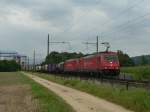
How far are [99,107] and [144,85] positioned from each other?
4.37m

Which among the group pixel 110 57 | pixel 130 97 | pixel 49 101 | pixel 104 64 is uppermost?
pixel 110 57

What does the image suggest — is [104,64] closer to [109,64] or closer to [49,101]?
[109,64]

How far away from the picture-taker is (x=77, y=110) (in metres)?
25.7

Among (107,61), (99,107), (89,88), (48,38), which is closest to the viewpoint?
(99,107)

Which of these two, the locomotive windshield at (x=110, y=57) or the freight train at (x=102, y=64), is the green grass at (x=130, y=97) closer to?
the freight train at (x=102, y=64)

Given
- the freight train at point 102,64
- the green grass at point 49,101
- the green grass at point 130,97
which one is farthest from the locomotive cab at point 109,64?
the green grass at point 130,97

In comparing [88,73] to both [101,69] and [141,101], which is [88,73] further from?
[141,101]

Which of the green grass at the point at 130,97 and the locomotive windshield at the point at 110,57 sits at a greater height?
the locomotive windshield at the point at 110,57

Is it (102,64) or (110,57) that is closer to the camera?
(102,64)

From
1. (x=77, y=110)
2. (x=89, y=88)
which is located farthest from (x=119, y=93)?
(x=89, y=88)

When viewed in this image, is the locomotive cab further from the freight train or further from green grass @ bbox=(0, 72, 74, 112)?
green grass @ bbox=(0, 72, 74, 112)

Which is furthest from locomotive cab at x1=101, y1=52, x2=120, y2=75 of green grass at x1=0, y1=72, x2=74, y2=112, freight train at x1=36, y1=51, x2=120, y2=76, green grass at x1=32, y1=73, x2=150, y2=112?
green grass at x1=32, y1=73, x2=150, y2=112

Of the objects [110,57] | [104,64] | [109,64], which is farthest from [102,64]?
[110,57]

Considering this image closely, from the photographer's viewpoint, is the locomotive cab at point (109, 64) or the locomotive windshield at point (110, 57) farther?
the locomotive windshield at point (110, 57)
